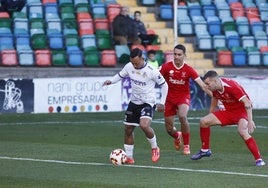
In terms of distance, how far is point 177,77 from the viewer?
19625mm

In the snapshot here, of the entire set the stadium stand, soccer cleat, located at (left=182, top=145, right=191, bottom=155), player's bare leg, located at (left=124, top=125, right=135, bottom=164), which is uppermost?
the stadium stand

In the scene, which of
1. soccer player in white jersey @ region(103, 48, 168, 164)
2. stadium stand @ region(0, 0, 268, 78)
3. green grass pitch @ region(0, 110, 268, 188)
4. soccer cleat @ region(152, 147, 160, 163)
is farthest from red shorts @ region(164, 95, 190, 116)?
stadium stand @ region(0, 0, 268, 78)

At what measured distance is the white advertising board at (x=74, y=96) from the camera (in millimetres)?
29344

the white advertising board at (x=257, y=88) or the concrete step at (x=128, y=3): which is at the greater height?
the concrete step at (x=128, y=3)

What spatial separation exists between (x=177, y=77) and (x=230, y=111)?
2530 millimetres

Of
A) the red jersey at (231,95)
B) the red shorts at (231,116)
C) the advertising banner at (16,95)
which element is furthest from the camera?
the advertising banner at (16,95)

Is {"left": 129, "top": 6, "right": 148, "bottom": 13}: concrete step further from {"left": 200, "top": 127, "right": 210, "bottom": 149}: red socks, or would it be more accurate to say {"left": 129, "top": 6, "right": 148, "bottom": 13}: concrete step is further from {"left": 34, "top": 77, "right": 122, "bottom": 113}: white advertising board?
{"left": 200, "top": 127, "right": 210, "bottom": 149}: red socks

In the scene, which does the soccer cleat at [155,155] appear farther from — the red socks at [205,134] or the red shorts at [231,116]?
the red shorts at [231,116]

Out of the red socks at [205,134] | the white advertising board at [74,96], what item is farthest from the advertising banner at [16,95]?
Result: the red socks at [205,134]

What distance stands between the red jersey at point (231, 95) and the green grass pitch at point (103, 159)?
3.26ft

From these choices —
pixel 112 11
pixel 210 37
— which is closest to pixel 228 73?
pixel 210 37

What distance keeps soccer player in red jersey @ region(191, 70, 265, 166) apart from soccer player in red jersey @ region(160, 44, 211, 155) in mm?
1810

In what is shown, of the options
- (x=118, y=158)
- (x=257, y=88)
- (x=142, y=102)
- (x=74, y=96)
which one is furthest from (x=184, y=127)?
(x=257, y=88)

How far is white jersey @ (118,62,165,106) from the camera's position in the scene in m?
17.7
